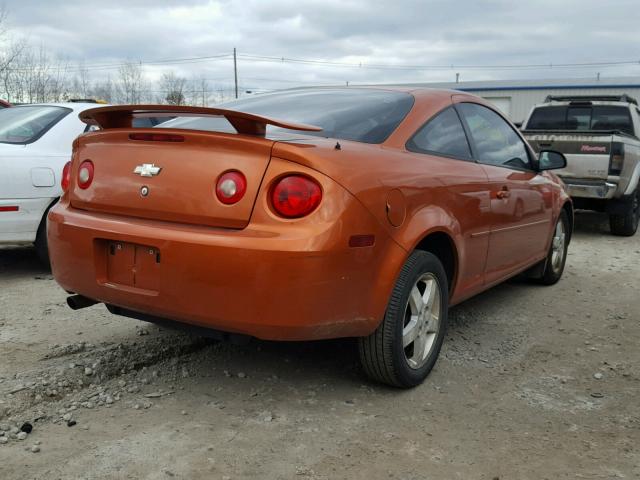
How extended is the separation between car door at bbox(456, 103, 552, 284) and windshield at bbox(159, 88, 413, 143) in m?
0.68

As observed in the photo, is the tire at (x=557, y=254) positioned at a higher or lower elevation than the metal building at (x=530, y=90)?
lower

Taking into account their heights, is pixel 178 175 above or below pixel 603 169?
above

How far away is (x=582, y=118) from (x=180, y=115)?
329 inches

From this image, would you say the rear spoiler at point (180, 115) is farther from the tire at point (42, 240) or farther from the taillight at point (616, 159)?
the taillight at point (616, 159)

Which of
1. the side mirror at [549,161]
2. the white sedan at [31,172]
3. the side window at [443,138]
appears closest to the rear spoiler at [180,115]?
the side window at [443,138]

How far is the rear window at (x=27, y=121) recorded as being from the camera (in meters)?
5.08

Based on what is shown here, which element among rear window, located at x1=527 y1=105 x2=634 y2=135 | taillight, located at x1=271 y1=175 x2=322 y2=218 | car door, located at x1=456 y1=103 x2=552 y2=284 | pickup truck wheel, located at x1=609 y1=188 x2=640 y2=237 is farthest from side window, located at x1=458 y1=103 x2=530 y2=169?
rear window, located at x1=527 y1=105 x2=634 y2=135

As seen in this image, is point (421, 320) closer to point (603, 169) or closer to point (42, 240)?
point (42, 240)

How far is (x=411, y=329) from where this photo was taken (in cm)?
309

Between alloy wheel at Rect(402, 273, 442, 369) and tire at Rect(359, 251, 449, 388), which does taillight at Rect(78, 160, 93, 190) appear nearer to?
tire at Rect(359, 251, 449, 388)

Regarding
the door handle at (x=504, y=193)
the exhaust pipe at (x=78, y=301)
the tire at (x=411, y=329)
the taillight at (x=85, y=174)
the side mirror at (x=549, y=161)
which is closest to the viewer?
the tire at (x=411, y=329)

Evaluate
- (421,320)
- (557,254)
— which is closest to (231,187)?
(421,320)

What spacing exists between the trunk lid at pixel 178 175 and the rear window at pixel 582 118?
8362mm

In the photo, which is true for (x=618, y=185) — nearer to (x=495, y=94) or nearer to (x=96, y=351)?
(x=96, y=351)
